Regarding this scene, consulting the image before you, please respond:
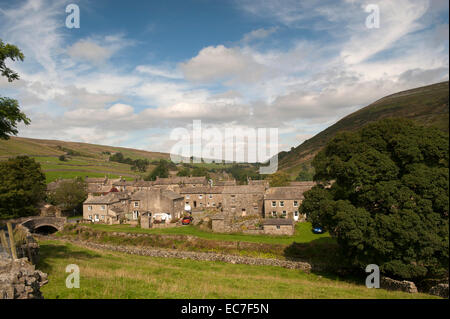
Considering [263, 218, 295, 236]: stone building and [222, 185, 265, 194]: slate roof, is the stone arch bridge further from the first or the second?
[263, 218, 295, 236]: stone building

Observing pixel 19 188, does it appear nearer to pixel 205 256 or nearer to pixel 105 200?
pixel 105 200

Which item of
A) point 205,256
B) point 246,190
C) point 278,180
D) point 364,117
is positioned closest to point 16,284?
point 205,256

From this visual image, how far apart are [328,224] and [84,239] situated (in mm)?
37047

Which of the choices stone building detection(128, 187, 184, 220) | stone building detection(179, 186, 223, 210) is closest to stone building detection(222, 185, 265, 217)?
stone building detection(128, 187, 184, 220)

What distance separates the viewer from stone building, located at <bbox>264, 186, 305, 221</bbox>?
44625mm

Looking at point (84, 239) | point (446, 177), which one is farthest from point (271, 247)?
point (84, 239)

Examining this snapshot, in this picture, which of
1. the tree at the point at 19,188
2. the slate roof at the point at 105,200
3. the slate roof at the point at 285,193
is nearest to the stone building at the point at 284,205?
the slate roof at the point at 285,193

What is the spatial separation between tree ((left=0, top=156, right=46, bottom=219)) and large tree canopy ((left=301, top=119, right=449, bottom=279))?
5024 cm

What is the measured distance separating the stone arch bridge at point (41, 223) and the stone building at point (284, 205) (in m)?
36.4

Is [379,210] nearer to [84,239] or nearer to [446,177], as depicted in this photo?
[446,177]

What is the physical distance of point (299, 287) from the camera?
1661cm

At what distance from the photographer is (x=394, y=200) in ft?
51.2

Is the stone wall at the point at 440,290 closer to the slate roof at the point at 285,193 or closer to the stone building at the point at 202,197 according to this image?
the slate roof at the point at 285,193

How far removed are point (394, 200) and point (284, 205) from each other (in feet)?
98.6
